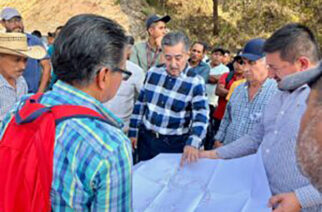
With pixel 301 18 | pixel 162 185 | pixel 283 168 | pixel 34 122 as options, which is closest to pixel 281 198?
pixel 283 168

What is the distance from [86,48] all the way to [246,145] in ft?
4.73

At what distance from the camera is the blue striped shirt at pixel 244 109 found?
3.04m

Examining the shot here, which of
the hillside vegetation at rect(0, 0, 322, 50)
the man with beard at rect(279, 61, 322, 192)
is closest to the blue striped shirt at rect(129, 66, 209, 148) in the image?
the man with beard at rect(279, 61, 322, 192)

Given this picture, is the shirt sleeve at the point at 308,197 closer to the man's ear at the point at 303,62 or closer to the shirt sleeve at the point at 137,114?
the man's ear at the point at 303,62

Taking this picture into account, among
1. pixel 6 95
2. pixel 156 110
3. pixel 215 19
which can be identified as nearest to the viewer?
pixel 6 95

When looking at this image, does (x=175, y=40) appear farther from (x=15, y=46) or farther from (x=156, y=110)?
(x=15, y=46)

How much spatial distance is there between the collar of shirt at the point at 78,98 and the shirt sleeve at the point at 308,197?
0.94 metres

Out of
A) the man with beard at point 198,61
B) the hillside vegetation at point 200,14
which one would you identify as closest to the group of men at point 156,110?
the man with beard at point 198,61

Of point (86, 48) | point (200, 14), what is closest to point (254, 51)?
point (86, 48)

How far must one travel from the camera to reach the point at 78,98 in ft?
4.41

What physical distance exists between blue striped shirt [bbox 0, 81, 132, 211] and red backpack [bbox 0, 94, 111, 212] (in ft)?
0.09

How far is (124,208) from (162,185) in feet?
3.74

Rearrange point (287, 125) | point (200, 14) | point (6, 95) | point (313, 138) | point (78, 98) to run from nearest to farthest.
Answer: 1. point (313, 138)
2. point (78, 98)
3. point (287, 125)
4. point (6, 95)
5. point (200, 14)

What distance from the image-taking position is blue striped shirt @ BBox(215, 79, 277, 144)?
3043 millimetres
